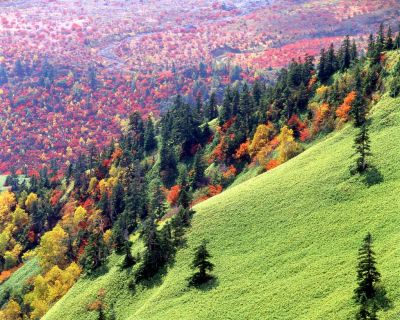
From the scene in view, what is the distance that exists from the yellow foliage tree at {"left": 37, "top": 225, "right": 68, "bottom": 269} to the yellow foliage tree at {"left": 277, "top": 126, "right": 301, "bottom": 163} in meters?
82.6

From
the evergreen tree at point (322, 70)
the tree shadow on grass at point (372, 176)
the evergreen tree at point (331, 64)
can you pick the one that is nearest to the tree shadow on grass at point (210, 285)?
the tree shadow on grass at point (372, 176)

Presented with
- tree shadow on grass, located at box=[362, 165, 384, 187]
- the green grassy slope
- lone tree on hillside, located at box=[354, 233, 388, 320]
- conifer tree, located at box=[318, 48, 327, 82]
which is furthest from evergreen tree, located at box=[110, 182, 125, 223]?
lone tree on hillside, located at box=[354, 233, 388, 320]

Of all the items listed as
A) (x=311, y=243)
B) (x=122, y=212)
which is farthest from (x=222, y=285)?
(x=122, y=212)

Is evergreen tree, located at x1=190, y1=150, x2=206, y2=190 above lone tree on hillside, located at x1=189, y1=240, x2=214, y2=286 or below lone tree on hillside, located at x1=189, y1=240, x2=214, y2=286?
below

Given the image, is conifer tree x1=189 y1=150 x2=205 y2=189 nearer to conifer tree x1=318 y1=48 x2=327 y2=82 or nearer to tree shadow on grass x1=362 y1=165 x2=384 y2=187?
conifer tree x1=318 y1=48 x2=327 y2=82

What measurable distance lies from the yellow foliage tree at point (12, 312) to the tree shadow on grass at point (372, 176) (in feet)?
349

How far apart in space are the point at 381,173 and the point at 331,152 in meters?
22.7

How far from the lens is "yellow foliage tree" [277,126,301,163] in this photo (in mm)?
158875

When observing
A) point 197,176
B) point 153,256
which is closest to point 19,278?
point 197,176

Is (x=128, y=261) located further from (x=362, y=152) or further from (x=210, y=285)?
(x=362, y=152)

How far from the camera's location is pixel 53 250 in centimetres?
17762

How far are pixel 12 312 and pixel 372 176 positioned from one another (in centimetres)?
10961

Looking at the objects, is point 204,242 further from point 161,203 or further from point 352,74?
point 352,74

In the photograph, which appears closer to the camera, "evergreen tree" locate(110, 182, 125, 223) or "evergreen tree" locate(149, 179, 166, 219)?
"evergreen tree" locate(149, 179, 166, 219)
